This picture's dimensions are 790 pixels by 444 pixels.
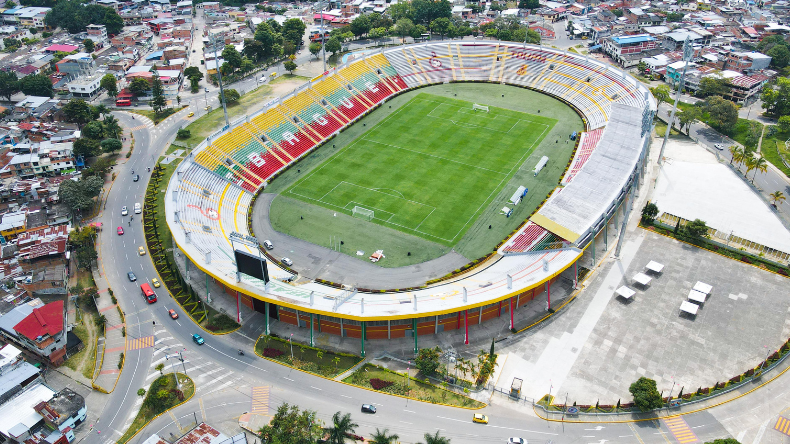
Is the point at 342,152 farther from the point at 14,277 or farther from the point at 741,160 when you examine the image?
the point at 741,160

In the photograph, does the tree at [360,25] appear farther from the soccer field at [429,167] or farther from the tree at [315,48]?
the soccer field at [429,167]

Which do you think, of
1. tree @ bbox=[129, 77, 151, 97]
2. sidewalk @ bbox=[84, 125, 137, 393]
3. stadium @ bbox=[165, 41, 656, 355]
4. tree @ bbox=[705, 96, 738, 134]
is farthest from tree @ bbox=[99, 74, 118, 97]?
tree @ bbox=[705, 96, 738, 134]

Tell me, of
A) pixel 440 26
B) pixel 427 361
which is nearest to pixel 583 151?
pixel 427 361

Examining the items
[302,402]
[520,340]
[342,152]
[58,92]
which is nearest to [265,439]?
[302,402]

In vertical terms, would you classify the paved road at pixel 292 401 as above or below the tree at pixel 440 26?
below

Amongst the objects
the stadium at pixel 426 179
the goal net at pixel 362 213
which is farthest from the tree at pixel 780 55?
the goal net at pixel 362 213

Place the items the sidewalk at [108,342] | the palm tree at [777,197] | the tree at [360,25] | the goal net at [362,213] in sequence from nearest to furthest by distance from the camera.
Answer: the sidewalk at [108,342]
the goal net at [362,213]
the palm tree at [777,197]
the tree at [360,25]
